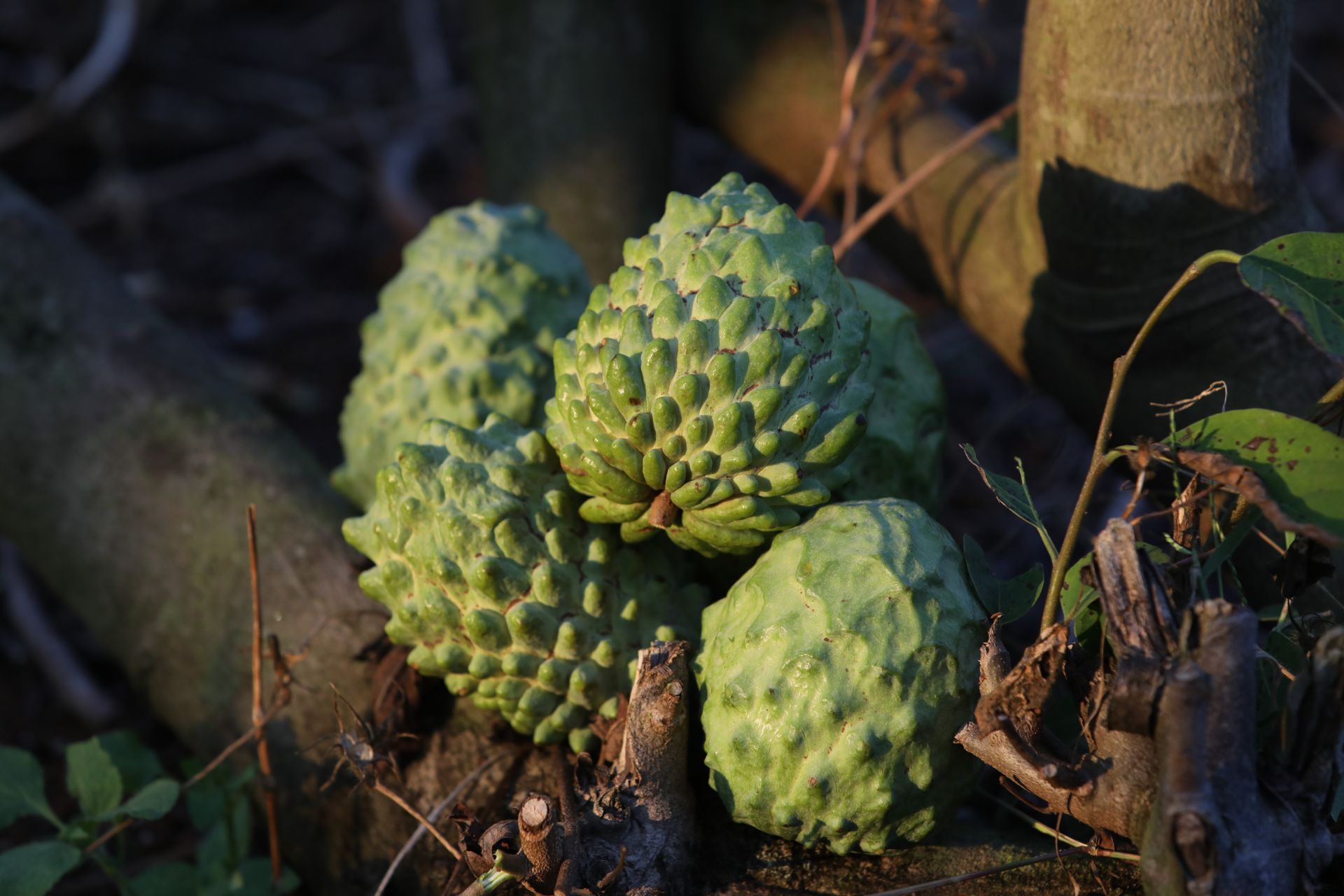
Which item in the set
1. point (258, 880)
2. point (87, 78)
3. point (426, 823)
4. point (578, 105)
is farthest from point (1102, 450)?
point (87, 78)

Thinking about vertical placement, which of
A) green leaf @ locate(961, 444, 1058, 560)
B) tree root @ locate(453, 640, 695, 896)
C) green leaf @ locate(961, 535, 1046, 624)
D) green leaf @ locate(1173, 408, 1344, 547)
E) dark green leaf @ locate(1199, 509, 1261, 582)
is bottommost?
tree root @ locate(453, 640, 695, 896)

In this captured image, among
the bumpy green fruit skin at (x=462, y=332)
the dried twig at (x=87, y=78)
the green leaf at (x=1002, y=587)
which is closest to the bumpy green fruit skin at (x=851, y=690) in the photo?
the green leaf at (x=1002, y=587)

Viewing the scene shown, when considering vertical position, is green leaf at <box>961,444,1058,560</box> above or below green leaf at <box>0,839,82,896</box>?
above

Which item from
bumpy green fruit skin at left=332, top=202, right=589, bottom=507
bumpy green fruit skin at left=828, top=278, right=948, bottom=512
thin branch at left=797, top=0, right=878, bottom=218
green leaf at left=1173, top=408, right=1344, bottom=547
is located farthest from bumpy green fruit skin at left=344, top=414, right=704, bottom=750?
thin branch at left=797, top=0, right=878, bottom=218

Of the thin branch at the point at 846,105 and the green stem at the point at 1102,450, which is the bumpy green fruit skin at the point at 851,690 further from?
the thin branch at the point at 846,105

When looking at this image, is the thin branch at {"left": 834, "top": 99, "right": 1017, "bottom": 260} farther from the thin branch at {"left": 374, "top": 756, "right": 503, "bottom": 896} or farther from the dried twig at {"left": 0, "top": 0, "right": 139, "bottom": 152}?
the dried twig at {"left": 0, "top": 0, "right": 139, "bottom": 152}

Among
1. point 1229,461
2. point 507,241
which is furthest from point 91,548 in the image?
point 1229,461
